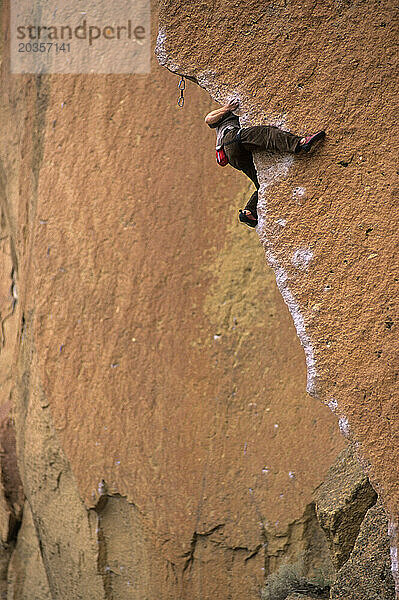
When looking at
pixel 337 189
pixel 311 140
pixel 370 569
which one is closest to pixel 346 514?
pixel 370 569

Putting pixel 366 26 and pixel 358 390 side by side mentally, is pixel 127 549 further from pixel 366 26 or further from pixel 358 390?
pixel 366 26

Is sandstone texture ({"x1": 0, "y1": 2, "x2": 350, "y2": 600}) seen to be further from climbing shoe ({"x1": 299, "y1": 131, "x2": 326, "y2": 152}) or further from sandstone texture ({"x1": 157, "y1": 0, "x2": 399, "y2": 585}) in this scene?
climbing shoe ({"x1": 299, "y1": 131, "x2": 326, "y2": 152})

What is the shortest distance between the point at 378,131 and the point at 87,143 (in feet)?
7.95

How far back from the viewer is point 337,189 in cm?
193

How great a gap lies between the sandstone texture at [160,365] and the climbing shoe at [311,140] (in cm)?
188

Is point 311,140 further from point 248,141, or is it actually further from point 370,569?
point 370,569

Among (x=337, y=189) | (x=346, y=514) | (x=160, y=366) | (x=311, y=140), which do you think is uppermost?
(x=160, y=366)

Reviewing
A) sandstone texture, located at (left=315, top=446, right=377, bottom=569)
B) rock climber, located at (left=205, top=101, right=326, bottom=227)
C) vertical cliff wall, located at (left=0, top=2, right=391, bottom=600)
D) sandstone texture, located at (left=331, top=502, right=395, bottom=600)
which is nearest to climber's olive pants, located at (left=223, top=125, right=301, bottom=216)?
rock climber, located at (left=205, top=101, right=326, bottom=227)

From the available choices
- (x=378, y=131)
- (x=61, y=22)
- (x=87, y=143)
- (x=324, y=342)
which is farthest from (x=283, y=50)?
(x=61, y=22)

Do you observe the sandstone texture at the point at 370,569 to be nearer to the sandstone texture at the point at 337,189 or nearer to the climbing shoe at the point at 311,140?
the sandstone texture at the point at 337,189

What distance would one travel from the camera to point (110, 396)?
393 centimetres

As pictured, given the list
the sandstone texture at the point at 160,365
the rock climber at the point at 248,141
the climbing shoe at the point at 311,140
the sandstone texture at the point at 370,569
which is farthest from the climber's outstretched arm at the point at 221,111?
the sandstone texture at the point at 160,365

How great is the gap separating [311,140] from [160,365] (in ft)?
7.11

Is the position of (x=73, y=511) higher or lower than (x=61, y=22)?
lower
